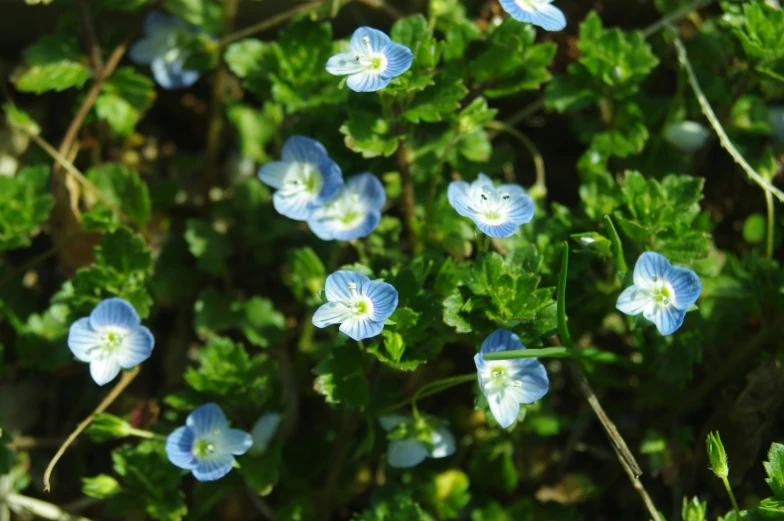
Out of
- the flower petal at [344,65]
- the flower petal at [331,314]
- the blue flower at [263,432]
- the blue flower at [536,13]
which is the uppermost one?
the blue flower at [536,13]

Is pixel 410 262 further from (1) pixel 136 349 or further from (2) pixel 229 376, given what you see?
(1) pixel 136 349

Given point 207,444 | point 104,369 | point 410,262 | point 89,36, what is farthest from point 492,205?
point 89,36

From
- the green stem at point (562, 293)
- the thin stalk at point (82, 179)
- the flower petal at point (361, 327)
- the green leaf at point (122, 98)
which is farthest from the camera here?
the green leaf at point (122, 98)

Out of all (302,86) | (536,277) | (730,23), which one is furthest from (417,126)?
(730,23)

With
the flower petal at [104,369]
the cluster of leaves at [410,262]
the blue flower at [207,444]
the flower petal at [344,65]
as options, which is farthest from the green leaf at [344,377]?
the flower petal at [344,65]

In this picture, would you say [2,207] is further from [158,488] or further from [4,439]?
[158,488]

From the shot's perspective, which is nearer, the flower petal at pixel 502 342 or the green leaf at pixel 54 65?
the flower petal at pixel 502 342

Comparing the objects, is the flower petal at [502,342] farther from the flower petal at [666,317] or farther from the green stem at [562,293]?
the flower petal at [666,317]
